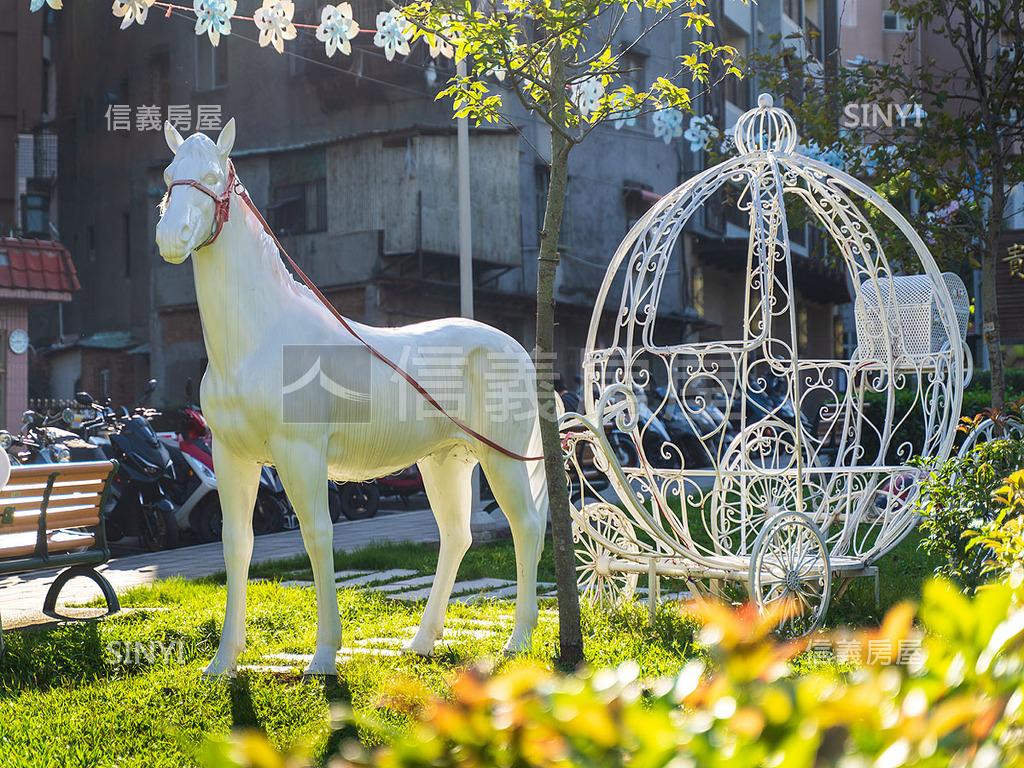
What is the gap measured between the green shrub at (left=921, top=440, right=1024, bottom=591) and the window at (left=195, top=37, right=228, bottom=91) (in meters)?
17.5

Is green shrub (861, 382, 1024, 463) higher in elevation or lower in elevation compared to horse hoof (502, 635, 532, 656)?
higher

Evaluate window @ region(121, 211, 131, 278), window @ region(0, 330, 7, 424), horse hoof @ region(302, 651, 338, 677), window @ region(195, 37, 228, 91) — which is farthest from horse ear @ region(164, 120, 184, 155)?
window @ region(121, 211, 131, 278)

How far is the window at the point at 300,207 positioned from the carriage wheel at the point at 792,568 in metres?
15.0

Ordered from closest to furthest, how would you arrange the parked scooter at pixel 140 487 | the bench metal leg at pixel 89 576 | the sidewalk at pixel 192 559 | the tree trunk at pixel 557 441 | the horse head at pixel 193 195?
the horse head at pixel 193 195, the tree trunk at pixel 557 441, the bench metal leg at pixel 89 576, the sidewalk at pixel 192 559, the parked scooter at pixel 140 487

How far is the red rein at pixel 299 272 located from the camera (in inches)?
185

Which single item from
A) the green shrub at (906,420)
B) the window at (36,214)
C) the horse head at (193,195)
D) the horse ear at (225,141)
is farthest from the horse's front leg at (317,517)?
the window at (36,214)

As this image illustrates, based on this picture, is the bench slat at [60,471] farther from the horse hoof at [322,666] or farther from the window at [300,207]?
the window at [300,207]

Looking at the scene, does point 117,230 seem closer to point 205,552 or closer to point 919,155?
point 205,552

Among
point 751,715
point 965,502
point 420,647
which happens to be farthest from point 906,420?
point 751,715

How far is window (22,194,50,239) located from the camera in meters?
19.9

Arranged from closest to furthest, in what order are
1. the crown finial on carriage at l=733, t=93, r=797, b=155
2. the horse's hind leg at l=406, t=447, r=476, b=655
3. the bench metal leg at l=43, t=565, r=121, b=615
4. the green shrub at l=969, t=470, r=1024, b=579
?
1. the green shrub at l=969, t=470, r=1024, b=579
2. the horse's hind leg at l=406, t=447, r=476, b=655
3. the crown finial on carriage at l=733, t=93, r=797, b=155
4. the bench metal leg at l=43, t=565, r=121, b=615

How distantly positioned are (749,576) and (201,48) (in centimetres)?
1741

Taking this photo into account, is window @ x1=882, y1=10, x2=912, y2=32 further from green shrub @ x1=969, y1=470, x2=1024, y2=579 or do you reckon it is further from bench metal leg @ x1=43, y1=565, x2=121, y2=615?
green shrub @ x1=969, y1=470, x2=1024, y2=579

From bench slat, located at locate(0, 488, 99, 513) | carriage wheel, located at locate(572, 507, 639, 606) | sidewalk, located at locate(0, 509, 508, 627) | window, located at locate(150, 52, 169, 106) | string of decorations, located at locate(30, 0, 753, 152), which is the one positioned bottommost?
sidewalk, located at locate(0, 509, 508, 627)
